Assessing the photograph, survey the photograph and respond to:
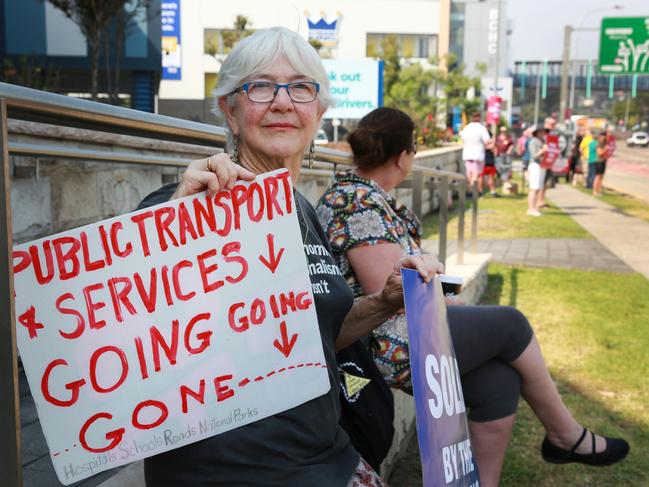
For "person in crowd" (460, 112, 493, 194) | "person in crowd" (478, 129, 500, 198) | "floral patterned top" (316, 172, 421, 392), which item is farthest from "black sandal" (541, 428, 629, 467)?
"person in crowd" (478, 129, 500, 198)

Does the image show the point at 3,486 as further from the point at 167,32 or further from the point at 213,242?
the point at 167,32

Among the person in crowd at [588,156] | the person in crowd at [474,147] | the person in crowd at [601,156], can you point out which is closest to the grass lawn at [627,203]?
the person in crowd at [601,156]

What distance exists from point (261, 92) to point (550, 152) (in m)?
12.8

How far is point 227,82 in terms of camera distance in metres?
1.89

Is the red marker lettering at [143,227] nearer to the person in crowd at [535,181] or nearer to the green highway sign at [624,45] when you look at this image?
the person in crowd at [535,181]

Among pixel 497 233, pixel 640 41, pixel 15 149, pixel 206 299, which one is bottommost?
pixel 497 233

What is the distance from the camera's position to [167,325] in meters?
1.43

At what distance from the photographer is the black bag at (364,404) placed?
7.50 feet

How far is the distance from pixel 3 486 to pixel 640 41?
26493 mm

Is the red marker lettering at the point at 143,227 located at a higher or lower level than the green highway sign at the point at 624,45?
lower

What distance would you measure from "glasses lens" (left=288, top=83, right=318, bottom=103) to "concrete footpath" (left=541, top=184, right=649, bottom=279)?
6.83 meters

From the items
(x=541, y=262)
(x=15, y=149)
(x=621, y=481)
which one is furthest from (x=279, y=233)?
(x=541, y=262)

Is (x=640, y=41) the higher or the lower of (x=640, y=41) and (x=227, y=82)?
the higher

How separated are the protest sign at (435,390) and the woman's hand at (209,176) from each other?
0.59 m
